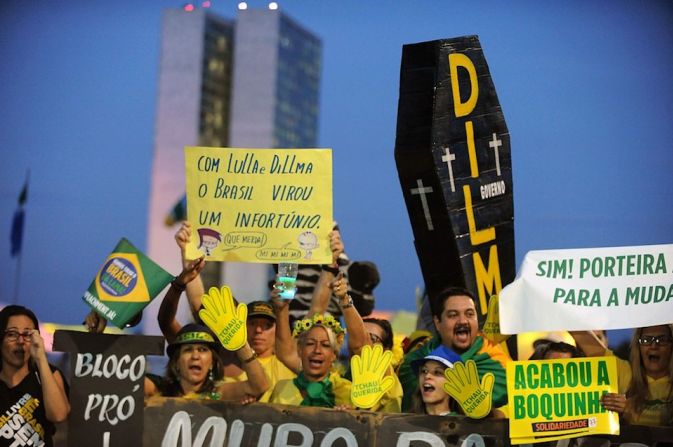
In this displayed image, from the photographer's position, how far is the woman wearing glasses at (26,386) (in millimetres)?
4355

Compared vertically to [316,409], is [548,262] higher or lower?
higher

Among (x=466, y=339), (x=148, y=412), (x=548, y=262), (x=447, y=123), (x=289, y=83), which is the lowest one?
(x=148, y=412)

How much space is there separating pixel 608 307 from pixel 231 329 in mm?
1508

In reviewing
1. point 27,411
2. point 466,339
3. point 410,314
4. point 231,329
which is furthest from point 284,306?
point 410,314

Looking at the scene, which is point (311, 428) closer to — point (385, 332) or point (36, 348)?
point (385, 332)

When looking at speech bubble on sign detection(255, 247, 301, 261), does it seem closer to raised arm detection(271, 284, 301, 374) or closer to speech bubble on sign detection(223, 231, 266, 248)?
speech bubble on sign detection(223, 231, 266, 248)

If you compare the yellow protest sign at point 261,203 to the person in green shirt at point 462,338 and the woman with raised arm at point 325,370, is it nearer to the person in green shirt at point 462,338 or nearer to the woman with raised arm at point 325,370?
the woman with raised arm at point 325,370

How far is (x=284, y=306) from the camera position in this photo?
4.70 metres

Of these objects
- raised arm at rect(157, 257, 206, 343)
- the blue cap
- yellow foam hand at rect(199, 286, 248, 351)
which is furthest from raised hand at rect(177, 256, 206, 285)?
the blue cap

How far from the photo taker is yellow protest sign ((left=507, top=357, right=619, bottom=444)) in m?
3.90

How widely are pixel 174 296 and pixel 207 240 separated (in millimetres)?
326

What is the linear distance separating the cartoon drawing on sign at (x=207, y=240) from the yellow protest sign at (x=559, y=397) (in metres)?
1.53

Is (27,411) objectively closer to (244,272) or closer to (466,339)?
(466,339)

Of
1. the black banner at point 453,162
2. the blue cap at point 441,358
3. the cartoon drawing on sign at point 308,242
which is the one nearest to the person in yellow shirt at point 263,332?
the cartoon drawing on sign at point 308,242
